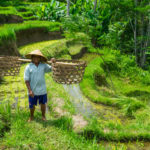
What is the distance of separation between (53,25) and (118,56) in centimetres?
347

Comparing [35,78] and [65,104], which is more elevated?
[35,78]

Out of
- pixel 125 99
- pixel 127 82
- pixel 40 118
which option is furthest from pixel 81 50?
pixel 40 118

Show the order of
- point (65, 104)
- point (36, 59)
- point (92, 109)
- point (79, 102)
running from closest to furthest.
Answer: point (36, 59) → point (65, 104) → point (92, 109) → point (79, 102)

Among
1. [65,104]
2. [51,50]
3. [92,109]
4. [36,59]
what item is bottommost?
[92,109]

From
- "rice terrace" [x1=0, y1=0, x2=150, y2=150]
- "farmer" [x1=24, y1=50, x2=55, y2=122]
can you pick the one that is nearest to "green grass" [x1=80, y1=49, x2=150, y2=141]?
"rice terrace" [x1=0, y1=0, x2=150, y2=150]

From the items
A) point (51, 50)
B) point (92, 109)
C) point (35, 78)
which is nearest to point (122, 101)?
point (92, 109)

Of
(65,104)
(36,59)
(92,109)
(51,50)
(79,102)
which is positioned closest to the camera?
(36,59)

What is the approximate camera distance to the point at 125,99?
4.39 m

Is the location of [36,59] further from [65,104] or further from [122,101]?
[122,101]

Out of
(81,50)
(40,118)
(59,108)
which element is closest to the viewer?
(40,118)

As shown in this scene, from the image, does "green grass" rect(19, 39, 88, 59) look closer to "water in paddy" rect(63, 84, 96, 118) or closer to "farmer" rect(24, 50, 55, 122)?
"water in paddy" rect(63, 84, 96, 118)

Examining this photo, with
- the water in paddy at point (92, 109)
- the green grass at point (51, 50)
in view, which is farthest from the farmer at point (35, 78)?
the green grass at point (51, 50)

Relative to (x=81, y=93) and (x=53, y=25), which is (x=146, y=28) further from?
(x=81, y=93)

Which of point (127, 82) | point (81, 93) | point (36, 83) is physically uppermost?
point (36, 83)
